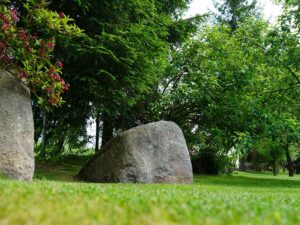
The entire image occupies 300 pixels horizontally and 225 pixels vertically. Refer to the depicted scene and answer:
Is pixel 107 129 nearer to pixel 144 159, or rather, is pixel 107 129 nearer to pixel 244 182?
pixel 244 182

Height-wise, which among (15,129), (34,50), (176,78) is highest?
(176,78)

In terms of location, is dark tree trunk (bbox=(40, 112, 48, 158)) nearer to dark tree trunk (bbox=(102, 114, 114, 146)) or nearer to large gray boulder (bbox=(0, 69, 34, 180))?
dark tree trunk (bbox=(102, 114, 114, 146))

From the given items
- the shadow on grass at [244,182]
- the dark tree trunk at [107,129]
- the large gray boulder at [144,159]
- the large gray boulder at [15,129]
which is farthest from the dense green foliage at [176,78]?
the large gray boulder at [144,159]

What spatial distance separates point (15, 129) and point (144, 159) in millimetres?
4121

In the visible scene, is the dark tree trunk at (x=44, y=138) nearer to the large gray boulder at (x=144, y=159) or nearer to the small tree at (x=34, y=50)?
the large gray boulder at (x=144, y=159)

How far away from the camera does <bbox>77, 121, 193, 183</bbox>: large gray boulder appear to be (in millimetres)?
11852

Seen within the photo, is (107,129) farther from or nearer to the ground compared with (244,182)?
farther from the ground

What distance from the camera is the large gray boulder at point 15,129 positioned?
369 inches

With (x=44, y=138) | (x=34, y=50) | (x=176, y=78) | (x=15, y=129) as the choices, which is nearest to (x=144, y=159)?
(x=15, y=129)

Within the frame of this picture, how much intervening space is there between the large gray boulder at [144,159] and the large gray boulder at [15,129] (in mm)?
2908

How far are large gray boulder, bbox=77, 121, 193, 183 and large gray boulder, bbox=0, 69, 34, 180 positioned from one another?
291 centimetres

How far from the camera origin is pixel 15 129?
9656mm

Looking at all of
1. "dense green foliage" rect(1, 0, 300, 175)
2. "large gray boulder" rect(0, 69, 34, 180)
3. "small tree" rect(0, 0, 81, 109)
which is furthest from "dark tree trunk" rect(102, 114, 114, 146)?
"large gray boulder" rect(0, 69, 34, 180)

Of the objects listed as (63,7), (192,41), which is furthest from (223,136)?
(63,7)
